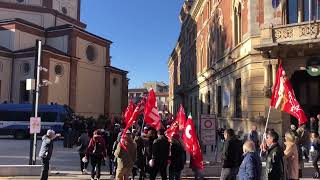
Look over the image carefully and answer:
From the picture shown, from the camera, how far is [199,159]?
13219 mm

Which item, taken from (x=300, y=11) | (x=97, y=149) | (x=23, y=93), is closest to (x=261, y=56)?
(x=300, y=11)

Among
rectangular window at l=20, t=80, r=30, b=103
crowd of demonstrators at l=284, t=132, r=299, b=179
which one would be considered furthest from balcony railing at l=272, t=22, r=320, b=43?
rectangular window at l=20, t=80, r=30, b=103

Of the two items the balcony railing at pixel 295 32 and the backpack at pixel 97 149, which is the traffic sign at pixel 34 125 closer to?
the backpack at pixel 97 149

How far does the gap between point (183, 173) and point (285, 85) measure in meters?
5.33

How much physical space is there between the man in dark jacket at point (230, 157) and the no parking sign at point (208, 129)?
250 inches

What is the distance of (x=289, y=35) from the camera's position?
21.4m

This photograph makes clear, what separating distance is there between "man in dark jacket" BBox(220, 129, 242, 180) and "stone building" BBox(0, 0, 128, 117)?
37258 millimetres

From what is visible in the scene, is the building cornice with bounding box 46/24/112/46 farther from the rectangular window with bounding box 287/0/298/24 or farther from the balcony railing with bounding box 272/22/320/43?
the balcony railing with bounding box 272/22/320/43

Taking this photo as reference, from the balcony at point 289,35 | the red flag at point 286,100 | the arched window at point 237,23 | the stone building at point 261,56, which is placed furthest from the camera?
the arched window at point 237,23

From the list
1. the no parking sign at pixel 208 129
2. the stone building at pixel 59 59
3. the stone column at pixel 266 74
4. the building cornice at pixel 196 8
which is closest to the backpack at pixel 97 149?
the no parking sign at pixel 208 129

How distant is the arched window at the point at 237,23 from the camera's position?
26.8 m

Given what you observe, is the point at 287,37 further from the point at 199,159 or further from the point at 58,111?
the point at 58,111

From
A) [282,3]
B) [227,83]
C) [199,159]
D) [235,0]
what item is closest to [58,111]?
[227,83]

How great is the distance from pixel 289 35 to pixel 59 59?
105 ft
